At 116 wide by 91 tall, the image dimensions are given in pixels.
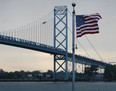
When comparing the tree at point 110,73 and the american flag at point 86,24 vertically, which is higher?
Answer: the tree at point 110,73

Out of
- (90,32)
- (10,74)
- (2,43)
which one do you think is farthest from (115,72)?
(90,32)

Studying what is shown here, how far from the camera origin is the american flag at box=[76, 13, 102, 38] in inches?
935

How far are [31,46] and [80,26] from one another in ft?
168

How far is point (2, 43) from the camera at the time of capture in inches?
2820

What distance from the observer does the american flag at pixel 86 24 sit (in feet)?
77.9

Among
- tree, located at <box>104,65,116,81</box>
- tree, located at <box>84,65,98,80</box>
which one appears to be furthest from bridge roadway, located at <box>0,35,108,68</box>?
tree, located at <box>84,65,98,80</box>

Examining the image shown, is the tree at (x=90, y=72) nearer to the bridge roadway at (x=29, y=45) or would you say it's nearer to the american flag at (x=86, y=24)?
the bridge roadway at (x=29, y=45)

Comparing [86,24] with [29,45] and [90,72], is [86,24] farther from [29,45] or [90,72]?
[90,72]

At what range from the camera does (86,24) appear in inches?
941

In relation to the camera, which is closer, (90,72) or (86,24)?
(86,24)

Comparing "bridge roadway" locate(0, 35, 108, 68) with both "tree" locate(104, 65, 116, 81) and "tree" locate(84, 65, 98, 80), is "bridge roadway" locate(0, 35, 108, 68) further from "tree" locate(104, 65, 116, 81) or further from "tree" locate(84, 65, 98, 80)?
"tree" locate(84, 65, 98, 80)

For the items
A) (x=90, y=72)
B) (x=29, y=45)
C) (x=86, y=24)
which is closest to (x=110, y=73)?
(x=90, y=72)

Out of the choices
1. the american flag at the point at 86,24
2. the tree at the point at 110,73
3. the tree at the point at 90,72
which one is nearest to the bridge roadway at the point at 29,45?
the tree at the point at 110,73

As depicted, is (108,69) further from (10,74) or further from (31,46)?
(31,46)
